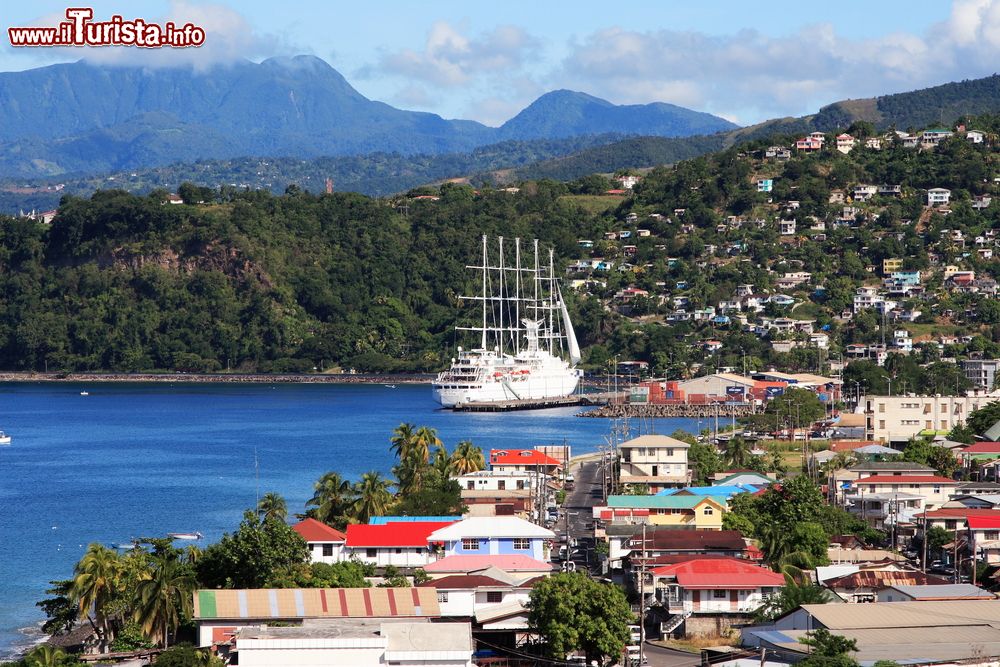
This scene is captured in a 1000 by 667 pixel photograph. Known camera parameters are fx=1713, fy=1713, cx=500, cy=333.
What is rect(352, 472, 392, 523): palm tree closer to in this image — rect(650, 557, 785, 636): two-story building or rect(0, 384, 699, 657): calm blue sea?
rect(0, 384, 699, 657): calm blue sea

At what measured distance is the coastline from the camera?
14450 centimetres

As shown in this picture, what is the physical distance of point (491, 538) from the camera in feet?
120

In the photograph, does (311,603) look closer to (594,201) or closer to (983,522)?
(983,522)

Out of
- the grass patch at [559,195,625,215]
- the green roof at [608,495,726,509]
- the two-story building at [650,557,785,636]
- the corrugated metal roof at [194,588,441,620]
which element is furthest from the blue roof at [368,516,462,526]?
the grass patch at [559,195,625,215]

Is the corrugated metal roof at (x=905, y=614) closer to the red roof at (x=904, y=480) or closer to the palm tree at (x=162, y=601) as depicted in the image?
the palm tree at (x=162, y=601)

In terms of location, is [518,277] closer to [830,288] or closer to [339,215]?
[830,288]

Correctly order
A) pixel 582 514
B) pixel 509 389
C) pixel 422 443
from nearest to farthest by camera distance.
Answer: pixel 582 514, pixel 422 443, pixel 509 389

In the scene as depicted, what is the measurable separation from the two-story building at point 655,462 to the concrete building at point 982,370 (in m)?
62.5

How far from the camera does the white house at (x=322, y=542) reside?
36.2 meters

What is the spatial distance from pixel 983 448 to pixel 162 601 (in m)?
35.4

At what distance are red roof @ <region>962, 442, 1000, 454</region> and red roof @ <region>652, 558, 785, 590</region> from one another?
2601 centimetres

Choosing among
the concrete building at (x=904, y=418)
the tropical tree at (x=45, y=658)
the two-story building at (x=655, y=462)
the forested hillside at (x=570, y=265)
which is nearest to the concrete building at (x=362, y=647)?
the tropical tree at (x=45, y=658)

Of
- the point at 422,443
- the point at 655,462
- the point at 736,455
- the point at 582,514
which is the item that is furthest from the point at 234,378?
the point at 582,514

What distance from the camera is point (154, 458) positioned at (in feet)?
250
